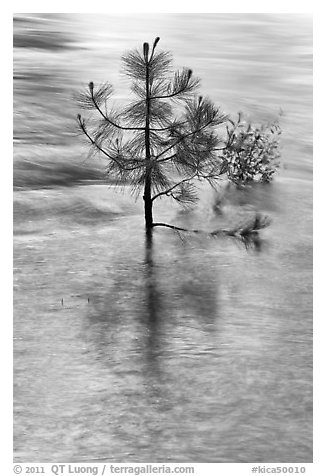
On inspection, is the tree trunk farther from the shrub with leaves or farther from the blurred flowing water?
the shrub with leaves

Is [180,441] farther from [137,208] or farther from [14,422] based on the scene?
[137,208]

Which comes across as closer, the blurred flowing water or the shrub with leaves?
the blurred flowing water

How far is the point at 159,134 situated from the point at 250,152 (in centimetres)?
32

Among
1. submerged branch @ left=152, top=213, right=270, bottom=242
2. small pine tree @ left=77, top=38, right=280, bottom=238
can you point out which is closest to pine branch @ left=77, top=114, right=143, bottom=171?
small pine tree @ left=77, top=38, right=280, bottom=238

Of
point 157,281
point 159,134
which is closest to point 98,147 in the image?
point 159,134

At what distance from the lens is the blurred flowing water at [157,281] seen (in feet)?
9.16

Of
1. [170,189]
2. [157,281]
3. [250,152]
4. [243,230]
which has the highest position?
[250,152]

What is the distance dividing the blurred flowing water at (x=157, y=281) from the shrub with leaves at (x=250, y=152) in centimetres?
4

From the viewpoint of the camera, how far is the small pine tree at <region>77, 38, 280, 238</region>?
3205 millimetres

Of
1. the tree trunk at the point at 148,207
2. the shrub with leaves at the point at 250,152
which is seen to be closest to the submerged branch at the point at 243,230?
the tree trunk at the point at 148,207

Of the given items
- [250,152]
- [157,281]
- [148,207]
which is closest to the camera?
[157,281]

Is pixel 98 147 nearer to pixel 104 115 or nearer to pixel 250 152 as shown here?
pixel 104 115

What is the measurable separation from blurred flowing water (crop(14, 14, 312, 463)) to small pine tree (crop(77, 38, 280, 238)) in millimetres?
64

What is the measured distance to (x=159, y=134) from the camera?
10.6 ft
